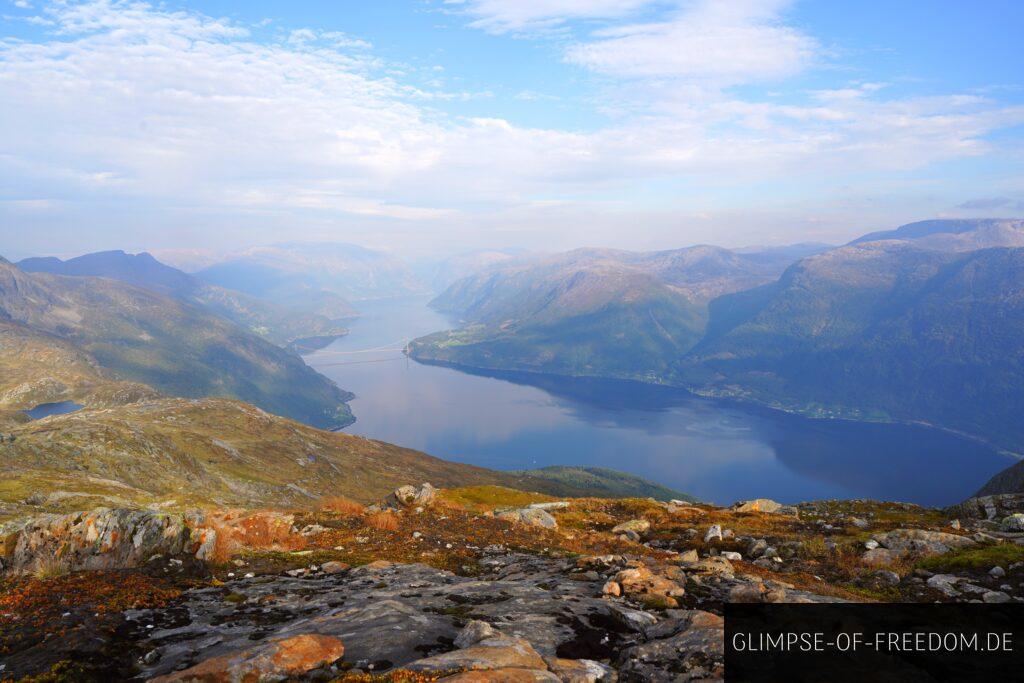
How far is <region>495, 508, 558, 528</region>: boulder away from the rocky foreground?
0.72 ft

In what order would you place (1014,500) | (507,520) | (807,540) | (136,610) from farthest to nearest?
(1014,500), (507,520), (807,540), (136,610)

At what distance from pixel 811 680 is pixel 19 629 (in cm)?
2079

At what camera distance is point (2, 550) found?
22469mm

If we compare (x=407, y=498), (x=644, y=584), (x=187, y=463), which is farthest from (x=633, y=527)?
(x=187, y=463)

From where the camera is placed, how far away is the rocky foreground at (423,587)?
12500 millimetres

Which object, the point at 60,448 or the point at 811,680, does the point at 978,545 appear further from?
the point at 60,448

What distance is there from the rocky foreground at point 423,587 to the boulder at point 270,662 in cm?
5

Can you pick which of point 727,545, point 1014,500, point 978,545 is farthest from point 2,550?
point 1014,500

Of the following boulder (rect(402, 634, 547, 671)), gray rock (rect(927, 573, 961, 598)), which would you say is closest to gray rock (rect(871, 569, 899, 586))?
gray rock (rect(927, 573, 961, 598))

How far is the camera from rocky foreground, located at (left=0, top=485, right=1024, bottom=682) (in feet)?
A: 41.0

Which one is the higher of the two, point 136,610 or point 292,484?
point 136,610

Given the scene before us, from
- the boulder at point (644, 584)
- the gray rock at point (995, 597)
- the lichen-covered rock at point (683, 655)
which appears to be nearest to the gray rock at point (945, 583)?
the gray rock at point (995, 597)

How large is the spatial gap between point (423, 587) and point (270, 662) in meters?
10.0

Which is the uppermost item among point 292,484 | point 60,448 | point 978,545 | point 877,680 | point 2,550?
point 877,680
